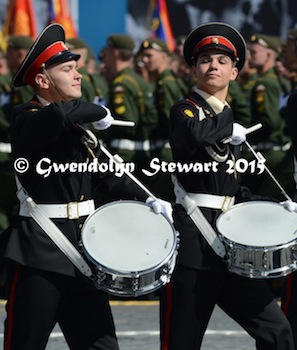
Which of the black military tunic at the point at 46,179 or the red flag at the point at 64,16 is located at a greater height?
the black military tunic at the point at 46,179

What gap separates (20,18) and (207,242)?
9698 mm

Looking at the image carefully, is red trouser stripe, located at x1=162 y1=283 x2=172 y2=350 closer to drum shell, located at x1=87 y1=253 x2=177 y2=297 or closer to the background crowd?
drum shell, located at x1=87 y1=253 x2=177 y2=297

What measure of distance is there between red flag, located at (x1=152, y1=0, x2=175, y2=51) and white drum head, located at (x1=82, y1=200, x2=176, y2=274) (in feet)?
36.1

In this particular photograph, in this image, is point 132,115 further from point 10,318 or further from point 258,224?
point 10,318

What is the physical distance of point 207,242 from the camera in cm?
598

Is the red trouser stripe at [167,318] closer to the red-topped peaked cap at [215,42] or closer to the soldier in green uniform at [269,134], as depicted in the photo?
the red-topped peaked cap at [215,42]

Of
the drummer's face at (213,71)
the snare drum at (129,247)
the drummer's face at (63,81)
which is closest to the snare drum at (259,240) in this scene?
the snare drum at (129,247)

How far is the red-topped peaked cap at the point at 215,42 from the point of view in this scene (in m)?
6.07

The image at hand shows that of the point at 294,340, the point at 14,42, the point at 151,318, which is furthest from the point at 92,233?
the point at 14,42

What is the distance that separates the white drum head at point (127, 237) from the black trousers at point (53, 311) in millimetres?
171

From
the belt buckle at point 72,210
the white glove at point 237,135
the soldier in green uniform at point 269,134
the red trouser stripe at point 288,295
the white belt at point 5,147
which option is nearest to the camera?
the belt buckle at point 72,210

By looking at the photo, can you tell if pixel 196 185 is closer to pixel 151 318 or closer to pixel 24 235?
pixel 24 235

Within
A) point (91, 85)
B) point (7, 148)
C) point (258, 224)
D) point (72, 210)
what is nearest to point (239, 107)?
point (91, 85)

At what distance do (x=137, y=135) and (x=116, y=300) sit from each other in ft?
5.40
